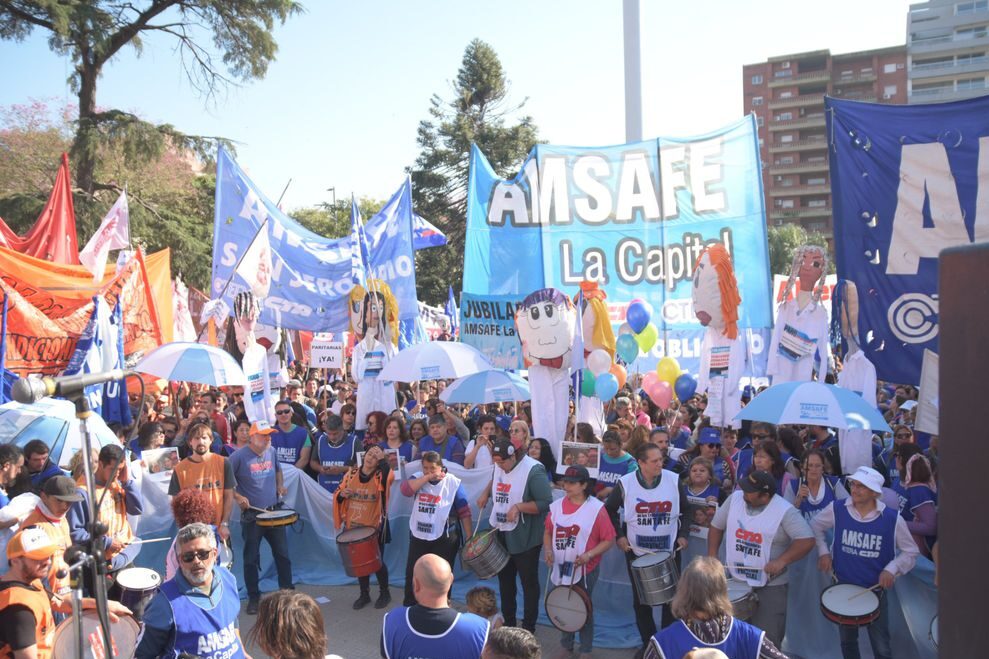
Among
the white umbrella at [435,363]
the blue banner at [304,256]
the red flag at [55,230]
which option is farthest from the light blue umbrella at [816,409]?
the red flag at [55,230]

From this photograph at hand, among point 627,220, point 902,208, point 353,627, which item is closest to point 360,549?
point 353,627

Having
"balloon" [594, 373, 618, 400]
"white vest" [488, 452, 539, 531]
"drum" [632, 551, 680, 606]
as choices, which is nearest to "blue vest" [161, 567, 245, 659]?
"drum" [632, 551, 680, 606]

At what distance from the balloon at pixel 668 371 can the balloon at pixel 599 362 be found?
1.93 m

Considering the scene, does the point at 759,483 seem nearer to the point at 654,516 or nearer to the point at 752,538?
the point at 752,538

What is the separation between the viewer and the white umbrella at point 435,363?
9617mm

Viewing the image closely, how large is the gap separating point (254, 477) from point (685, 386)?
5.61m

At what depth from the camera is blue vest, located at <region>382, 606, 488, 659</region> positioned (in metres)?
3.79

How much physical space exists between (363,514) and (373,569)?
52cm

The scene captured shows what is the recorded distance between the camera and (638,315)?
10625 mm

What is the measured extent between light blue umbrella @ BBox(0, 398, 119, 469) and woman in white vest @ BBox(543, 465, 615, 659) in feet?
12.6

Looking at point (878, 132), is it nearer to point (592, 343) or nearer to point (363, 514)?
point (592, 343)

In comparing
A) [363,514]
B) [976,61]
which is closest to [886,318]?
[363,514]

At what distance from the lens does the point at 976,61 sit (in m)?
74.2

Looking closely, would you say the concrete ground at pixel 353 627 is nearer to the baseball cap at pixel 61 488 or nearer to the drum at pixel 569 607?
the drum at pixel 569 607
